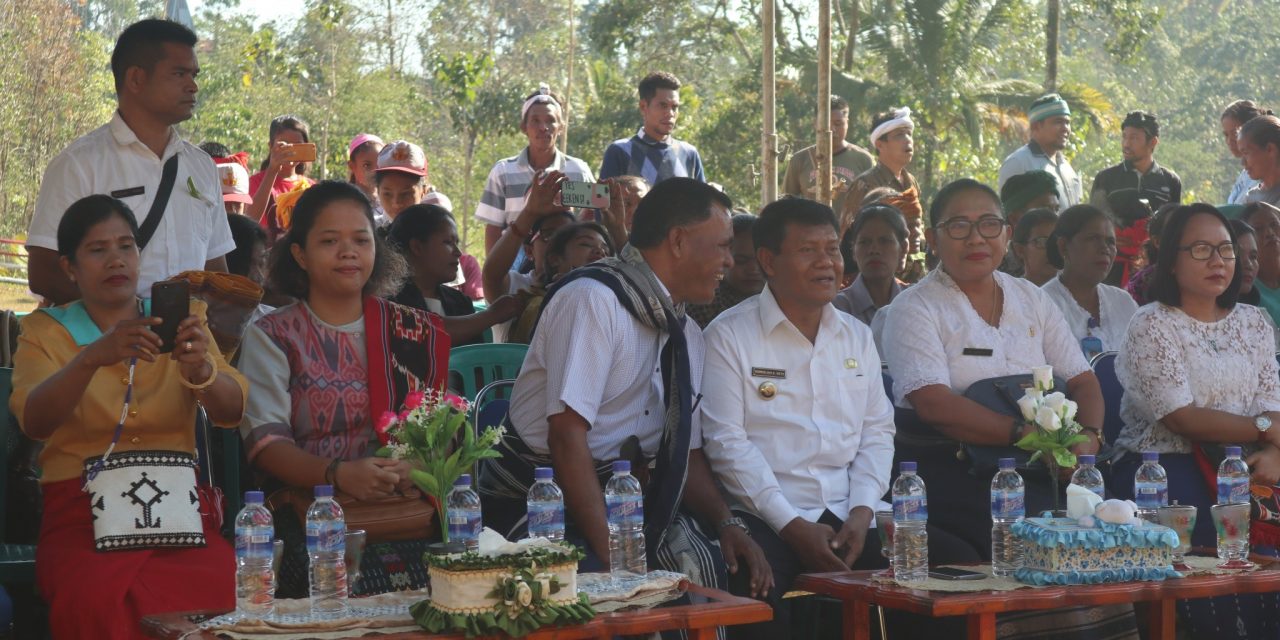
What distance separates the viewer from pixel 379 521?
13.9 feet

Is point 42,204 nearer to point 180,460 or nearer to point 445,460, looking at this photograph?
point 180,460

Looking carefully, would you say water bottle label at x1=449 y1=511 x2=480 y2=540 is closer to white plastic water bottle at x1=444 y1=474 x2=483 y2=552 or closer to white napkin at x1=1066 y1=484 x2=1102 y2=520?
white plastic water bottle at x1=444 y1=474 x2=483 y2=552

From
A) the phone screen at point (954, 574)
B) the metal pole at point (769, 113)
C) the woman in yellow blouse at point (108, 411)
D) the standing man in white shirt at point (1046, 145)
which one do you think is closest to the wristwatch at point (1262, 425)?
the phone screen at point (954, 574)

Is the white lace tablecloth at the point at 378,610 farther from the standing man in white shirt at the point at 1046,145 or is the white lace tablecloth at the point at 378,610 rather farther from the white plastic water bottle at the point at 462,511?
the standing man in white shirt at the point at 1046,145

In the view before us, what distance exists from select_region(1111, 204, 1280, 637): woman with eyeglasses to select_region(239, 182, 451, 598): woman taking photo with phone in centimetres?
274

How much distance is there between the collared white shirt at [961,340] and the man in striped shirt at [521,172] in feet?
11.2

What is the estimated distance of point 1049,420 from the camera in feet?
14.4

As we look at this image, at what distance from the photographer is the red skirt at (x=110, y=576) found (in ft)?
12.6

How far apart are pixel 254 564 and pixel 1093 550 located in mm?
2360

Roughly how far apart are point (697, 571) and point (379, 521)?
1013 mm

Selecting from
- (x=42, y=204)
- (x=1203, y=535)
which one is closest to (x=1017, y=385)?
(x=1203, y=535)

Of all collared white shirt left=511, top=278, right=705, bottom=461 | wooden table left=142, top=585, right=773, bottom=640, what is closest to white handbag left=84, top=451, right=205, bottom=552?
wooden table left=142, top=585, right=773, bottom=640

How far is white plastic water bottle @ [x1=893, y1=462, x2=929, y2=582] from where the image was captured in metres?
4.09

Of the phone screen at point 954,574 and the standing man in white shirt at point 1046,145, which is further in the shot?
the standing man in white shirt at point 1046,145
